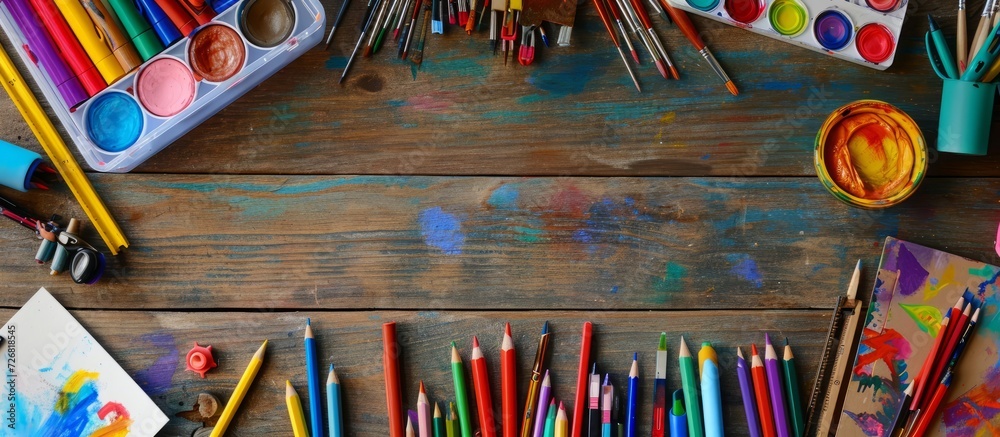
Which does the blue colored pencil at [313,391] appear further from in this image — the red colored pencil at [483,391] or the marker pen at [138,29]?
the marker pen at [138,29]

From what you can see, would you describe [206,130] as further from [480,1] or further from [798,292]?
[798,292]

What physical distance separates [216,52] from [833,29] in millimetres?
956

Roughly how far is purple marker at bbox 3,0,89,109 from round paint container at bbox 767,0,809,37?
1.06 metres

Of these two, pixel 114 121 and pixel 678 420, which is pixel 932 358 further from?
pixel 114 121

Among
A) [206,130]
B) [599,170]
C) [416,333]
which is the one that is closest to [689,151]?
[599,170]

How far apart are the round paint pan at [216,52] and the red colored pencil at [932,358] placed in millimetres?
1129

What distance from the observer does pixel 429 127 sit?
1050mm

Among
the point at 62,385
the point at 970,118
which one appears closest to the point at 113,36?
the point at 62,385

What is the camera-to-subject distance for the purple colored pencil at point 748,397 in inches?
40.3

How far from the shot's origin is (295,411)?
1.03 metres

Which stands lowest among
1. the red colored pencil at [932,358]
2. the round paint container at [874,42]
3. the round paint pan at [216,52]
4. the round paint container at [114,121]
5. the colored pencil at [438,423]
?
the colored pencil at [438,423]

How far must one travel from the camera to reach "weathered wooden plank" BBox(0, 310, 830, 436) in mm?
1049

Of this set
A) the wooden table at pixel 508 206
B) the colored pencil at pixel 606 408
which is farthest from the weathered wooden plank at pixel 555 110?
the colored pencil at pixel 606 408

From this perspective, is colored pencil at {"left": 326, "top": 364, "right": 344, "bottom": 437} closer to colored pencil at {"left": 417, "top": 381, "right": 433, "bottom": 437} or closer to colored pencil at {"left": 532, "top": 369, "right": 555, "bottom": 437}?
colored pencil at {"left": 417, "top": 381, "right": 433, "bottom": 437}
